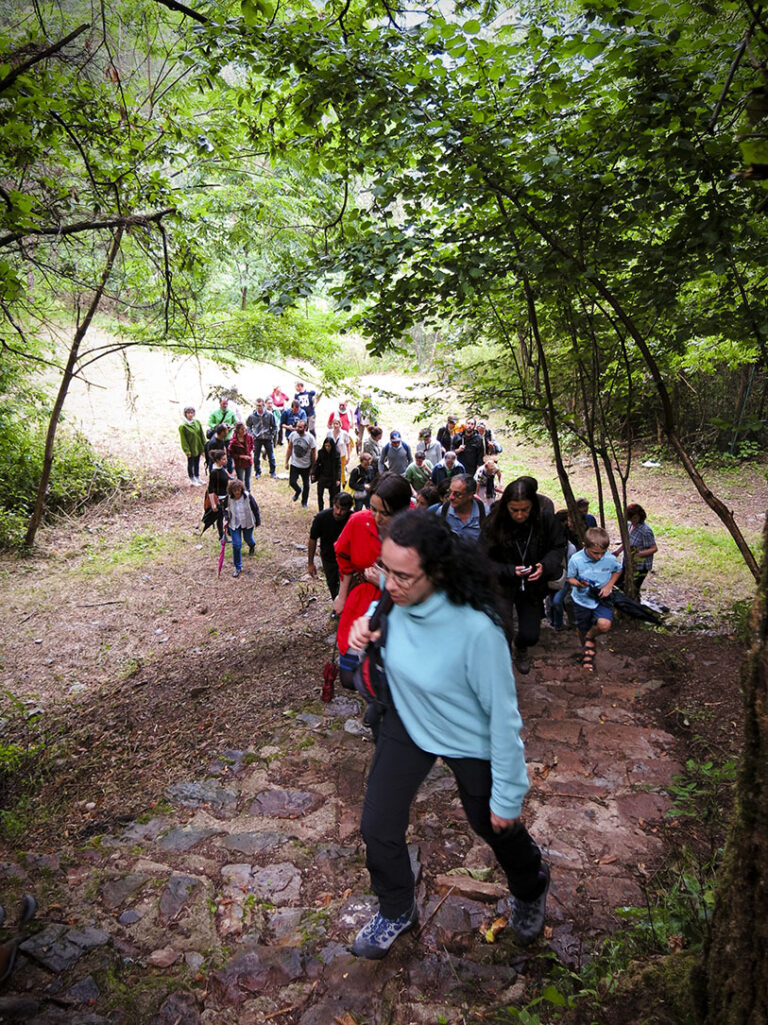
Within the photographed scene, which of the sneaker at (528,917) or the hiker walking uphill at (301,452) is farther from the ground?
the hiker walking uphill at (301,452)

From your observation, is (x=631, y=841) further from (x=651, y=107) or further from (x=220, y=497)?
(x=220, y=497)

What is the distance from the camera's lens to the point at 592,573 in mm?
5297

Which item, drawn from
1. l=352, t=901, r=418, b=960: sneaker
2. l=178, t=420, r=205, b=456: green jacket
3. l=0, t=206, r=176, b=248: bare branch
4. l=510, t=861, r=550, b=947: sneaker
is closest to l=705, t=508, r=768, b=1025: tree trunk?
l=510, t=861, r=550, b=947: sneaker

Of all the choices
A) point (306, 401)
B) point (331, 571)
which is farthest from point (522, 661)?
point (306, 401)

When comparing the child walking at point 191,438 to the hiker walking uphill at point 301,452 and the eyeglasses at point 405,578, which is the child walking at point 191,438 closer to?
the hiker walking uphill at point 301,452

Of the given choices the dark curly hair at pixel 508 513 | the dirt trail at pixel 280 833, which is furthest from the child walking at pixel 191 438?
the dark curly hair at pixel 508 513

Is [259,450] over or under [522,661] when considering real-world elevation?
over

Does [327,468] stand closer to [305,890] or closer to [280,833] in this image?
[280,833]

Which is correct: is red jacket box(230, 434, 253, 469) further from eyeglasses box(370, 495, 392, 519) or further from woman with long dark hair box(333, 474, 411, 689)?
eyeglasses box(370, 495, 392, 519)

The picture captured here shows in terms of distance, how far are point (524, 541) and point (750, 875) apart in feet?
10.5

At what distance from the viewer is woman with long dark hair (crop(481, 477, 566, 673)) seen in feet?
14.9

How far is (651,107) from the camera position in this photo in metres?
3.57

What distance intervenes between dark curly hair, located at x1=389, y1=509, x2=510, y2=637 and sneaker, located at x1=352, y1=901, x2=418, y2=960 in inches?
56.3

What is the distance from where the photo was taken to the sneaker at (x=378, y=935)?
2.41 m
